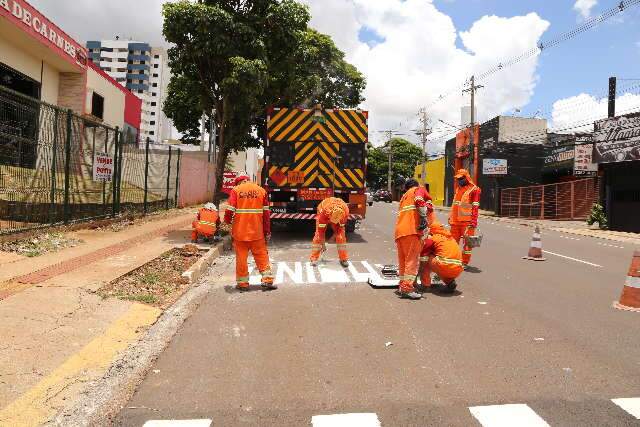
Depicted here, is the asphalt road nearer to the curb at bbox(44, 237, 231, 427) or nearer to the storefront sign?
the curb at bbox(44, 237, 231, 427)

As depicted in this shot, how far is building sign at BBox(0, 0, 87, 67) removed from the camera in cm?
1437

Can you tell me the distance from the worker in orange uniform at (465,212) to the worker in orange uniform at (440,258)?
6.24ft

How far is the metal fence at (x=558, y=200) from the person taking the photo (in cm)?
2831

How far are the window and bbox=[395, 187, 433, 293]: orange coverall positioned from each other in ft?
63.9

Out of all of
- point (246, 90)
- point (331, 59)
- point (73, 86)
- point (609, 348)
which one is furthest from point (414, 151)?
point (609, 348)

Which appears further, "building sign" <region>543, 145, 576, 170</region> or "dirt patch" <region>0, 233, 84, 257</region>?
"building sign" <region>543, 145, 576, 170</region>

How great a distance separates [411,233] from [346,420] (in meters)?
3.75

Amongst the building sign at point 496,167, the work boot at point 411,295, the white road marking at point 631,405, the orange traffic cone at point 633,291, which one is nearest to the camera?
the white road marking at point 631,405

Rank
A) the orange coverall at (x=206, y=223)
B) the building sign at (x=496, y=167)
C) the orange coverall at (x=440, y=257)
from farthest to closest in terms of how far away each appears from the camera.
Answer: the building sign at (x=496, y=167) → the orange coverall at (x=206, y=223) → the orange coverall at (x=440, y=257)

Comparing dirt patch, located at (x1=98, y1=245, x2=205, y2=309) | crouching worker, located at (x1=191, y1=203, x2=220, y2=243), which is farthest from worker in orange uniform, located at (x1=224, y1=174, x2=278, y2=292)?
crouching worker, located at (x1=191, y1=203, x2=220, y2=243)

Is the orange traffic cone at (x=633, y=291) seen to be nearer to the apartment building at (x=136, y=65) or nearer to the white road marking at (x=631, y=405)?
the white road marking at (x=631, y=405)

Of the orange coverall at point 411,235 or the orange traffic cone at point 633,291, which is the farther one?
the orange coverall at point 411,235

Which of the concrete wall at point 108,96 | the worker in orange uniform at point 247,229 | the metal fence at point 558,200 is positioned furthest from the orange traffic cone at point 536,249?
the metal fence at point 558,200

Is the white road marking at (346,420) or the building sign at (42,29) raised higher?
the building sign at (42,29)
